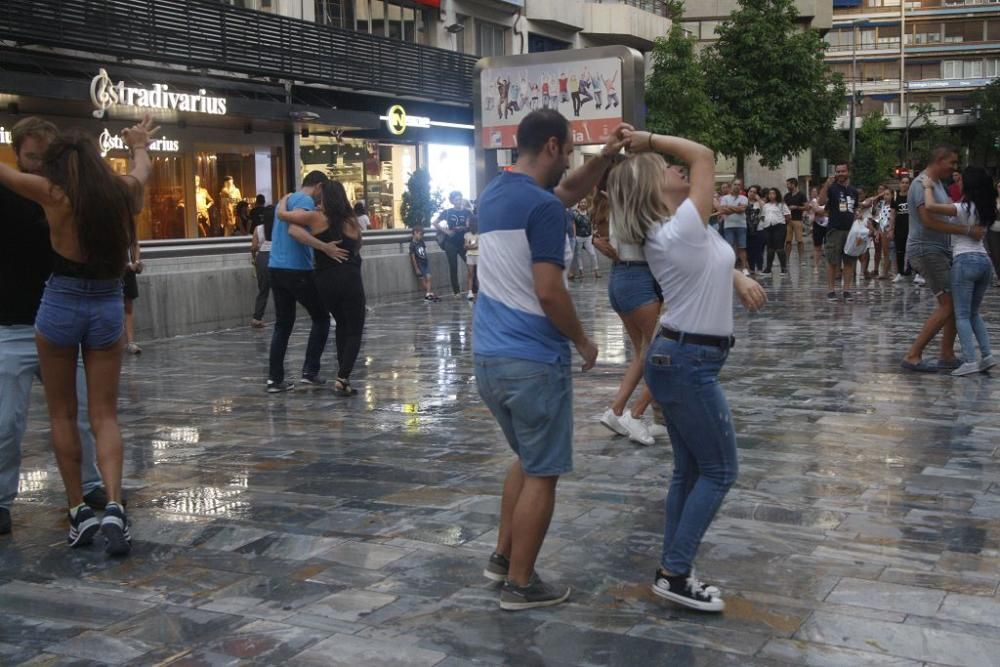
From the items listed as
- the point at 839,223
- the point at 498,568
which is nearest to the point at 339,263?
the point at 498,568

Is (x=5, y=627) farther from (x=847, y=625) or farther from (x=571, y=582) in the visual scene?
(x=847, y=625)

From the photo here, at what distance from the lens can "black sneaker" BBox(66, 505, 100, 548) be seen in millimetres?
5562

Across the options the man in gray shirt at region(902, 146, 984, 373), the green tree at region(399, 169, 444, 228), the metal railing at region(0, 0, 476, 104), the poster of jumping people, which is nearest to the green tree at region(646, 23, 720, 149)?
the metal railing at region(0, 0, 476, 104)

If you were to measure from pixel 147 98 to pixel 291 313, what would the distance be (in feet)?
39.0

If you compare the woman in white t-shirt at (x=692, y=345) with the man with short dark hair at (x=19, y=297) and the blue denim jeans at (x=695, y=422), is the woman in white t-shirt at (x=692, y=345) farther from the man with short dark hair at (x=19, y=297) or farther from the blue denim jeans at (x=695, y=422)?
the man with short dark hair at (x=19, y=297)

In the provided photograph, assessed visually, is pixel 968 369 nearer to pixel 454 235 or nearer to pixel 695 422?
pixel 695 422

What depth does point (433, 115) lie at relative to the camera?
32812 mm

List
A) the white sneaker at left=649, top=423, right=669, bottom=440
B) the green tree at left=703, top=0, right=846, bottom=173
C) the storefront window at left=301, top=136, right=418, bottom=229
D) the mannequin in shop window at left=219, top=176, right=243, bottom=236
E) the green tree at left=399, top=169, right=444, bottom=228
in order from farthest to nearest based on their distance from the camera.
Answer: the green tree at left=703, top=0, right=846, bottom=173 → the storefront window at left=301, top=136, right=418, bottom=229 → the green tree at left=399, top=169, right=444, bottom=228 → the mannequin in shop window at left=219, top=176, right=243, bottom=236 → the white sneaker at left=649, top=423, right=669, bottom=440

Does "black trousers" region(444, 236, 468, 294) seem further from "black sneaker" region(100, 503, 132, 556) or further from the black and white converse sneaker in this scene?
the black and white converse sneaker

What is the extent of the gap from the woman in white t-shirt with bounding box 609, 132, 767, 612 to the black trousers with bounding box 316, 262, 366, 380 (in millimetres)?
5641

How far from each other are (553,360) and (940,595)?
1712 millimetres

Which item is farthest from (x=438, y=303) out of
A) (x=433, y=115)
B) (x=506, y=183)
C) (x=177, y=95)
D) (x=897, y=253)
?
(x=506, y=183)

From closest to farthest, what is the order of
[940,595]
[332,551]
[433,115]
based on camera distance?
[940,595] < [332,551] < [433,115]

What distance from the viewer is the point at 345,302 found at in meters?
10.1
